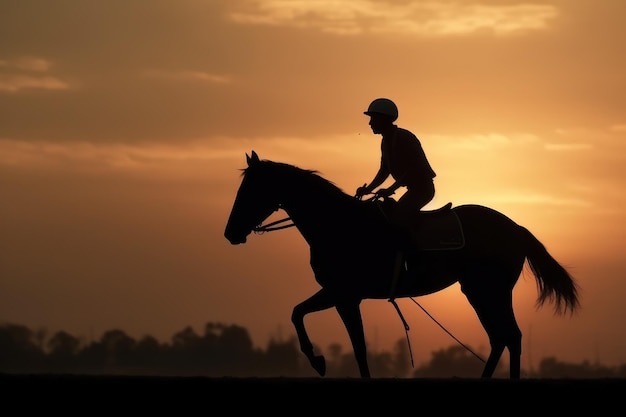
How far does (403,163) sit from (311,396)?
712 centimetres

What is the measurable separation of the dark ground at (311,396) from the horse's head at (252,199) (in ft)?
19.5

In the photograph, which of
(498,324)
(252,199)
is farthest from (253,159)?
(498,324)

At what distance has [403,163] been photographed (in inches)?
787

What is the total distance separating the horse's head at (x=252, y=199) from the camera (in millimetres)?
19750

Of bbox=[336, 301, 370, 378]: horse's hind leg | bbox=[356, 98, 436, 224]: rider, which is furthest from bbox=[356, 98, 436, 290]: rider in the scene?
bbox=[336, 301, 370, 378]: horse's hind leg

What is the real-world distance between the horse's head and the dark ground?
5954 millimetres

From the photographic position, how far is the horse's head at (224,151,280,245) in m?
19.8

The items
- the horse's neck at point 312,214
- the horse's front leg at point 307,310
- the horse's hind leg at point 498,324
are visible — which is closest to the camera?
the horse's front leg at point 307,310

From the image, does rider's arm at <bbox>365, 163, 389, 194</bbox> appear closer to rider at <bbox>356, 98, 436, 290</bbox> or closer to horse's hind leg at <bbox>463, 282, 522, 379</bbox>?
rider at <bbox>356, 98, 436, 290</bbox>

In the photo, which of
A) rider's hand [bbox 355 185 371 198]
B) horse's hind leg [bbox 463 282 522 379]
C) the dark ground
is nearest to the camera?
the dark ground

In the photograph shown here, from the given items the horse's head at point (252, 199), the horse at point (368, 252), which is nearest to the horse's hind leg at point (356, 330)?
the horse at point (368, 252)

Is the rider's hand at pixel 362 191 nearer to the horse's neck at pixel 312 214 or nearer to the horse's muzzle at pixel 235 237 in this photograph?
the horse's neck at pixel 312 214

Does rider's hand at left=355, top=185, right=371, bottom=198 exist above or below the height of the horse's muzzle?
above

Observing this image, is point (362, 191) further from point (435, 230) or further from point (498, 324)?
point (498, 324)
